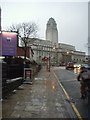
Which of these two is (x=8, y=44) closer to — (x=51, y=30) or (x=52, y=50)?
(x=52, y=50)

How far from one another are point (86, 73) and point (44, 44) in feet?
463

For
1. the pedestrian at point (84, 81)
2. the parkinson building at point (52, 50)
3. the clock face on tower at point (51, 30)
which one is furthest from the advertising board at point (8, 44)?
the clock face on tower at point (51, 30)

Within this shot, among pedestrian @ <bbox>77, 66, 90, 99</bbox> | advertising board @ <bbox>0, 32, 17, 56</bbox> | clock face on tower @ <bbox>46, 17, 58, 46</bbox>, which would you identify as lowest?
pedestrian @ <bbox>77, 66, 90, 99</bbox>

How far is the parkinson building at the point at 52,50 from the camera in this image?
144 metres

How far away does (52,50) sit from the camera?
165 m

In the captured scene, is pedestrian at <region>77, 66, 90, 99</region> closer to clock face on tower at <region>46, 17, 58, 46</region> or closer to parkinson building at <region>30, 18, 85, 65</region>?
parkinson building at <region>30, 18, 85, 65</region>

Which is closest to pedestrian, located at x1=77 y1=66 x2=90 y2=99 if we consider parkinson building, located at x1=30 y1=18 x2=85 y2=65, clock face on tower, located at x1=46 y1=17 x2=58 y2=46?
parkinson building, located at x1=30 y1=18 x2=85 y2=65

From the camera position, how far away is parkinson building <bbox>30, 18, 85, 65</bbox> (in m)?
144

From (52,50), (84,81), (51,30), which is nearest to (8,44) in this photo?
(84,81)

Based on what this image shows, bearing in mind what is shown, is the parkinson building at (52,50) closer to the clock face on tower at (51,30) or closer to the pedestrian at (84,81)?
the clock face on tower at (51,30)

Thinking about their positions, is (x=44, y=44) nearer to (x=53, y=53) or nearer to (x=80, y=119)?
(x=53, y=53)

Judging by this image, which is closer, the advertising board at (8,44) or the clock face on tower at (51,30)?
the advertising board at (8,44)

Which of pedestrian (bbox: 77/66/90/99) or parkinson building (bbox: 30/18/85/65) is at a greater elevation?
parkinson building (bbox: 30/18/85/65)

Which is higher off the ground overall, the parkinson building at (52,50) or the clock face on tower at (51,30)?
the clock face on tower at (51,30)
